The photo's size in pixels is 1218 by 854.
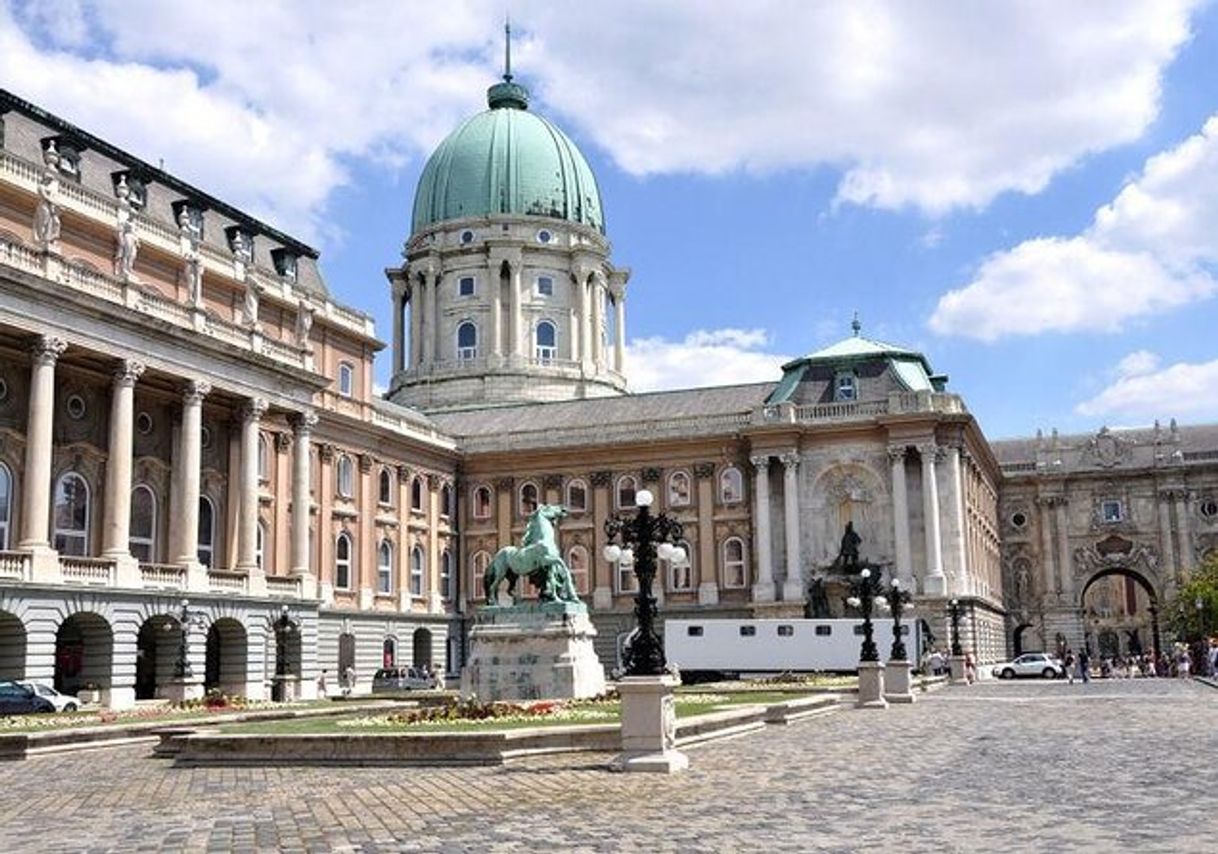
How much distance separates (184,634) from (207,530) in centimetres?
831

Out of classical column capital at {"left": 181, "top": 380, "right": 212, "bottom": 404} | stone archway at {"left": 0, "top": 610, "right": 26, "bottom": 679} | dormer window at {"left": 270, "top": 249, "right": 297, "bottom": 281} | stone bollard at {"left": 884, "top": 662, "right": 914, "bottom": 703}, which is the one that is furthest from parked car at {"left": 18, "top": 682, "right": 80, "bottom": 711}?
dormer window at {"left": 270, "top": 249, "right": 297, "bottom": 281}

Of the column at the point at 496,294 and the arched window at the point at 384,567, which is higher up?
the column at the point at 496,294

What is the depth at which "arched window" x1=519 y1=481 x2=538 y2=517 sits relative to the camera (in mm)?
80562

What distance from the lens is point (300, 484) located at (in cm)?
5938

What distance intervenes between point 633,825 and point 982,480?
76.3 metres

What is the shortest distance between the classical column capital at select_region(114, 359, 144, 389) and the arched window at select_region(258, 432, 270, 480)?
11.7 meters

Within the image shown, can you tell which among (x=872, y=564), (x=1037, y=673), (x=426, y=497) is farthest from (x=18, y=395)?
(x=1037, y=673)

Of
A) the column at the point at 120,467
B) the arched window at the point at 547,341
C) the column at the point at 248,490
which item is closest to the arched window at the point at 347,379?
the column at the point at 248,490

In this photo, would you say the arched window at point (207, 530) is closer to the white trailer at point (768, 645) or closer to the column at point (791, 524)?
the white trailer at point (768, 645)

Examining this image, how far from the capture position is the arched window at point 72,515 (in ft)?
158

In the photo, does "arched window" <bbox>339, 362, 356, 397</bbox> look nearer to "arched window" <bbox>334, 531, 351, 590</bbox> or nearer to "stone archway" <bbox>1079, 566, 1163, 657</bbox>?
"arched window" <bbox>334, 531, 351, 590</bbox>

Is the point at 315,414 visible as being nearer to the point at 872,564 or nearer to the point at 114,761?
the point at 872,564

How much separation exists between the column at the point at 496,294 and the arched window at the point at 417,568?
23.4 meters

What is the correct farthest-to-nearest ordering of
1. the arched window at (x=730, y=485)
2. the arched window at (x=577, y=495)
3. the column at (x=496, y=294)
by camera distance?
the column at (x=496, y=294) < the arched window at (x=577, y=495) < the arched window at (x=730, y=485)
